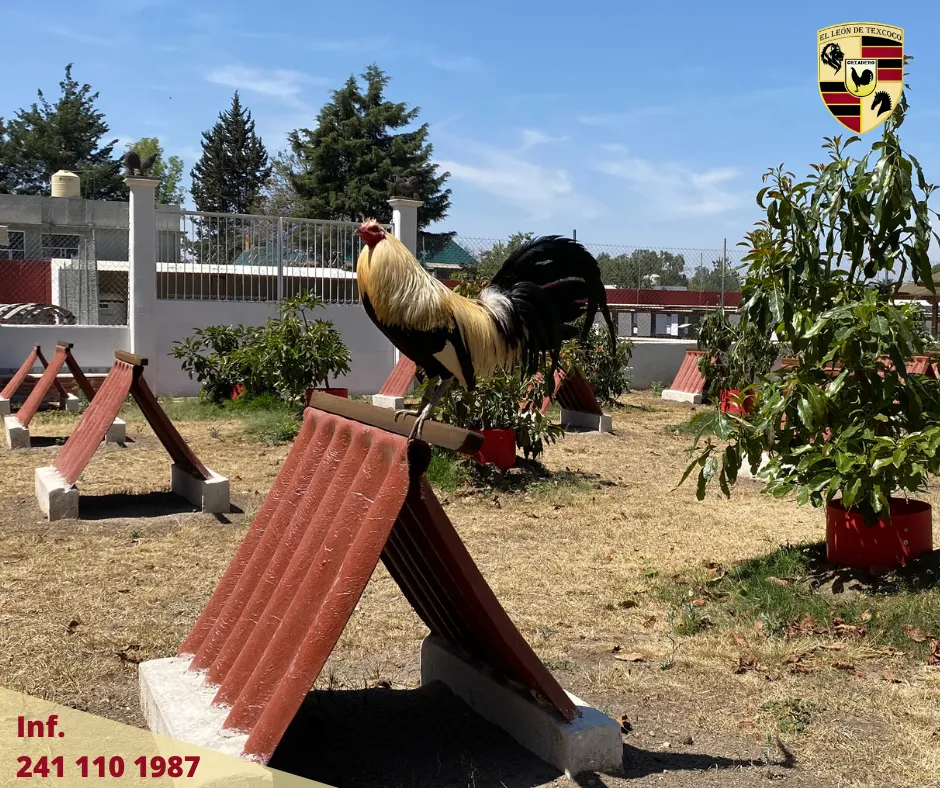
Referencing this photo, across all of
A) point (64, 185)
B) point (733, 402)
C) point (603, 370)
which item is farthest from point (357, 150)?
point (733, 402)

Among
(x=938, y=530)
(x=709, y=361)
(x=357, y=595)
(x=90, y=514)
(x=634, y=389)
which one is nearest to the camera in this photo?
(x=357, y=595)

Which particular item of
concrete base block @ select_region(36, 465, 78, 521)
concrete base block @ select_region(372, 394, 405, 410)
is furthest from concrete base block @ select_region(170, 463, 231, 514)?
concrete base block @ select_region(372, 394, 405, 410)

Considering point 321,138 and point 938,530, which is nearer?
point 938,530

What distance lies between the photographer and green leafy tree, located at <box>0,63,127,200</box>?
53.8m

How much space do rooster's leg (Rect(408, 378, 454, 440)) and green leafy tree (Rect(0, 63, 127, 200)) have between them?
5389cm

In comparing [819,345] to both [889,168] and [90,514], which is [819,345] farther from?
[90,514]

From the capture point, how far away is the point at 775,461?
17.9 ft

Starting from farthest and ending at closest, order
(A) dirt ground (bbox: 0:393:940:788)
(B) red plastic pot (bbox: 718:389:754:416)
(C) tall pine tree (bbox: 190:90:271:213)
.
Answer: (C) tall pine tree (bbox: 190:90:271:213) < (B) red plastic pot (bbox: 718:389:754:416) < (A) dirt ground (bbox: 0:393:940:788)

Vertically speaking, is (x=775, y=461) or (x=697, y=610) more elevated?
(x=775, y=461)

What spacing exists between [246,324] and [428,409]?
12640 mm

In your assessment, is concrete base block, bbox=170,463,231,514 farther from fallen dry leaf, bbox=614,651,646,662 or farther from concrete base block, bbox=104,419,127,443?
fallen dry leaf, bbox=614,651,646,662

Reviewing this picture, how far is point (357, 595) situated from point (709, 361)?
13046mm

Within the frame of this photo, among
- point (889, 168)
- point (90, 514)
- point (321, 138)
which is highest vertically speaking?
point (321, 138)

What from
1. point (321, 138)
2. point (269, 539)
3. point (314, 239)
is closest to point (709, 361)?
point (314, 239)
